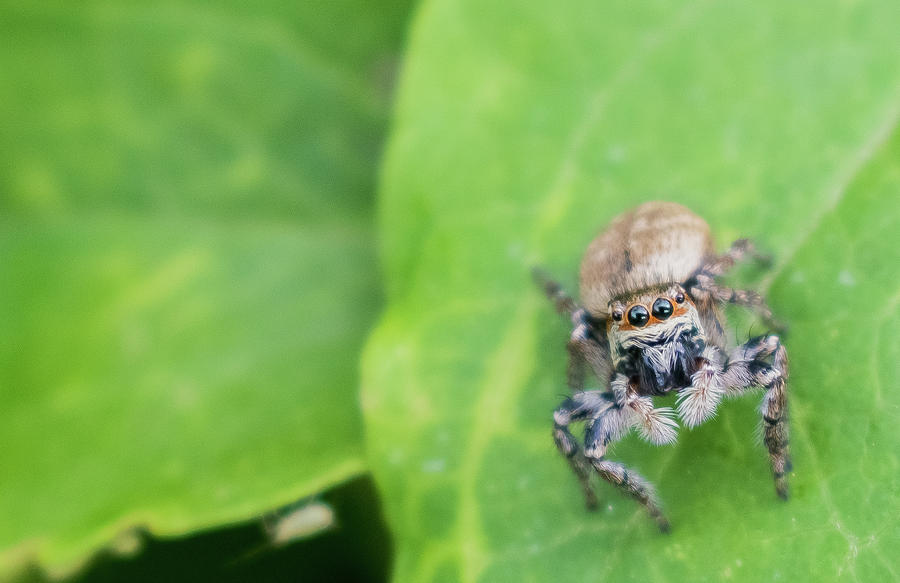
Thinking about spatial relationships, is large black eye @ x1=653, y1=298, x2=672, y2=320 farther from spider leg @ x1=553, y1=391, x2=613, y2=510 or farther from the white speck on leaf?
the white speck on leaf

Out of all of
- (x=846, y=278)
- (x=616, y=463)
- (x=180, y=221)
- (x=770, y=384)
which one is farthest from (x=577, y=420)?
(x=180, y=221)

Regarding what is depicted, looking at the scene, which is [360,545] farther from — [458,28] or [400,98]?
[458,28]

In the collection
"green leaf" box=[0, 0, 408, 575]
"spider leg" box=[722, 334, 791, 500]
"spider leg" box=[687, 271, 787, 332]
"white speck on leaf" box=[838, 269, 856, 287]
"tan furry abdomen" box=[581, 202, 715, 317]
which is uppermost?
"green leaf" box=[0, 0, 408, 575]

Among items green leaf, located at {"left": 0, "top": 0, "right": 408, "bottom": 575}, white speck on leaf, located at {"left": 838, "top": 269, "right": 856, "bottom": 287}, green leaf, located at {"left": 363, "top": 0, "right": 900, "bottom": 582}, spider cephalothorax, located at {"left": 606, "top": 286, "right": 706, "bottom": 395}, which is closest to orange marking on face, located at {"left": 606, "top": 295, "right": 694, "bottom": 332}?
→ spider cephalothorax, located at {"left": 606, "top": 286, "right": 706, "bottom": 395}

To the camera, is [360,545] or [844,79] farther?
[360,545]

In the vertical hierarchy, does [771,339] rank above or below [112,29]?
below

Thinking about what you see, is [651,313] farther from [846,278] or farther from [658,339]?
[846,278]

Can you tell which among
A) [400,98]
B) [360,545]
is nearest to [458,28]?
[400,98]
